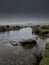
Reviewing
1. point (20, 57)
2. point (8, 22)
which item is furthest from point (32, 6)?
point (20, 57)

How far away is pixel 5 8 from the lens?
1034 cm

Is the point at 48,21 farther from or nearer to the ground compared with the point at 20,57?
farther from the ground

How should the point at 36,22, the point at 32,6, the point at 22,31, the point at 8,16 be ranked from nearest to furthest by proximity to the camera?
the point at 32,6 < the point at 8,16 < the point at 36,22 < the point at 22,31

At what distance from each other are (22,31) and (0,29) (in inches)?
69.6

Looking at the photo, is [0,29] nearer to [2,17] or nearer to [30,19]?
[2,17]

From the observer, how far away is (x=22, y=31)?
42.1ft

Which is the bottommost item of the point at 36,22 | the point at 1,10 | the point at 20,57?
the point at 20,57

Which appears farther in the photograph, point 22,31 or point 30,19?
point 22,31

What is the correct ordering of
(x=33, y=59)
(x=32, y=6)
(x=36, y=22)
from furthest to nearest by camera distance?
(x=36, y=22)
(x=32, y=6)
(x=33, y=59)

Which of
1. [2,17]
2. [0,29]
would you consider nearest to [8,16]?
[2,17]

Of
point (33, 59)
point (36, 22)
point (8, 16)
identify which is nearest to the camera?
point (33, 59)

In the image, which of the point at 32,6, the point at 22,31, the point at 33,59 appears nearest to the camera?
the point at 33,59

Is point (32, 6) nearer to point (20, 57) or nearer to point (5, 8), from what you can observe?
point (5, 8)

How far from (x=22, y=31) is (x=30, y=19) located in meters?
1.39
